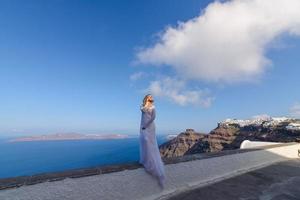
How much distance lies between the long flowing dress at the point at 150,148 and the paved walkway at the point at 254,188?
59 centimetres

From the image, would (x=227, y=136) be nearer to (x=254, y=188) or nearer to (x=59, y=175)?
(x=254, y=188)

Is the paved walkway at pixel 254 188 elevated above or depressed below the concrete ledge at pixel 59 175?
below

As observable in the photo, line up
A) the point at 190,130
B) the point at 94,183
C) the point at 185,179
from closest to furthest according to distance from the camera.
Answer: the point at 94,183, the point at 185,179, the point at 190,130

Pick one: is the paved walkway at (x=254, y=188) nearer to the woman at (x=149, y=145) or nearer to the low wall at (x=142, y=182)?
the low wall at (x=142, y=182)

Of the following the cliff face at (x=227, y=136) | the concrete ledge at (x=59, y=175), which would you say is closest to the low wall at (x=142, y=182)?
the concrete ledge at (x=59, y=175)

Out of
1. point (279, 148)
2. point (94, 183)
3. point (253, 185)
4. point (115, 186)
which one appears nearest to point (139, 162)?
point (115, 186)

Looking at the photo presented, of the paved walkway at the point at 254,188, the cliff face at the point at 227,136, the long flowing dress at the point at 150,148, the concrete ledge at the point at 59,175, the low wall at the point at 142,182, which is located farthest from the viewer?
the cliff face at the point at 227,136

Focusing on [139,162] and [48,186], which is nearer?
[48,186]

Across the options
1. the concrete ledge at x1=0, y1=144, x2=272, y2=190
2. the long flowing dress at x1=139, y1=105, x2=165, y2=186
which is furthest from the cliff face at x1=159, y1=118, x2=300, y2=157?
the concrete ledge at x1=0, y1=144, x2=272, y2=190

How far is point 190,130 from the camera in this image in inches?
5704

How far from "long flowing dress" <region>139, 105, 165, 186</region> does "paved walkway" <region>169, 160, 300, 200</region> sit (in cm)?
59

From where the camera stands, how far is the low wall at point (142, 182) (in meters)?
3.58

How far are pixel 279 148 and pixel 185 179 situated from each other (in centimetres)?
647

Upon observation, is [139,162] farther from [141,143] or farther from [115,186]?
[115,186]
